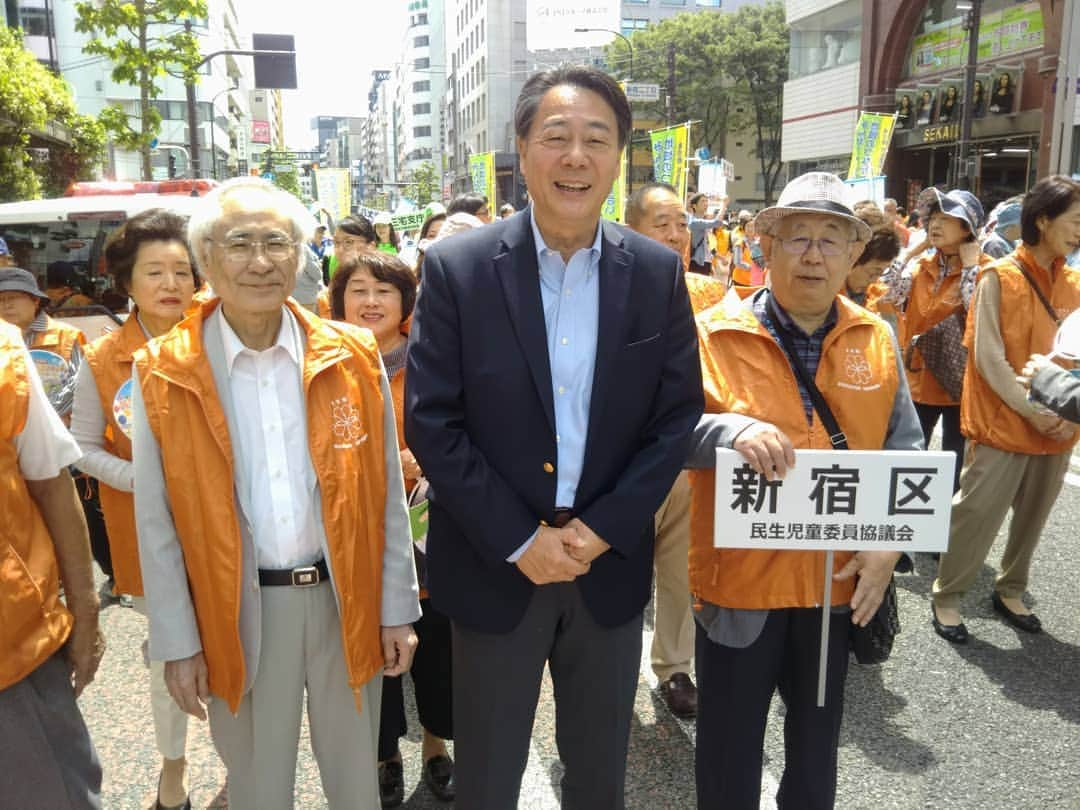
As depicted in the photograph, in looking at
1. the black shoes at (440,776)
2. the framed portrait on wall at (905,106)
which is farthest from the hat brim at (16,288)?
the framed portrait on wall at (905,106)

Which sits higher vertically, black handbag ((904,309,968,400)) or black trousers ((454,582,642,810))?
black handbag ((904,309,968,400))

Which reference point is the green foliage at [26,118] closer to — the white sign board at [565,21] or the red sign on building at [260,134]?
the white sign board at [565,21]

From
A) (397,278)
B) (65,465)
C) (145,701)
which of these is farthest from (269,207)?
(145,701)

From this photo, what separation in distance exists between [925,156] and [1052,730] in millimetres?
27822

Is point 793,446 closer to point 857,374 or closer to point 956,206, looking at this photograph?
point 857,374

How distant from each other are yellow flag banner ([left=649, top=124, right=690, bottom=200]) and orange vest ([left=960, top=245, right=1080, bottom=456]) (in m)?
7.91

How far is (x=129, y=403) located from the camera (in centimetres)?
274

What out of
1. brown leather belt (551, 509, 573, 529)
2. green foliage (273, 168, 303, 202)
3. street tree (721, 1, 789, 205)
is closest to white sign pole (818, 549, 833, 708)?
brown leather belt (551, 509, 573, 529)

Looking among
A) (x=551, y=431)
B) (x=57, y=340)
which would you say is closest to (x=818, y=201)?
(x=551, y=431)

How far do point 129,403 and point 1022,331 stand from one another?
3650 mm

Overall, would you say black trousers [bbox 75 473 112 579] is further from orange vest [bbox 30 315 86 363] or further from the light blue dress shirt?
the light blue dress shirt

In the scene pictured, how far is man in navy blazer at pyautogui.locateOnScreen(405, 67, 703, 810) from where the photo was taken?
196cm

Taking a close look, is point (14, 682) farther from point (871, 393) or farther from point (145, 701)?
point (871, 393)

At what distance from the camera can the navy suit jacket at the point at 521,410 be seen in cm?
195
